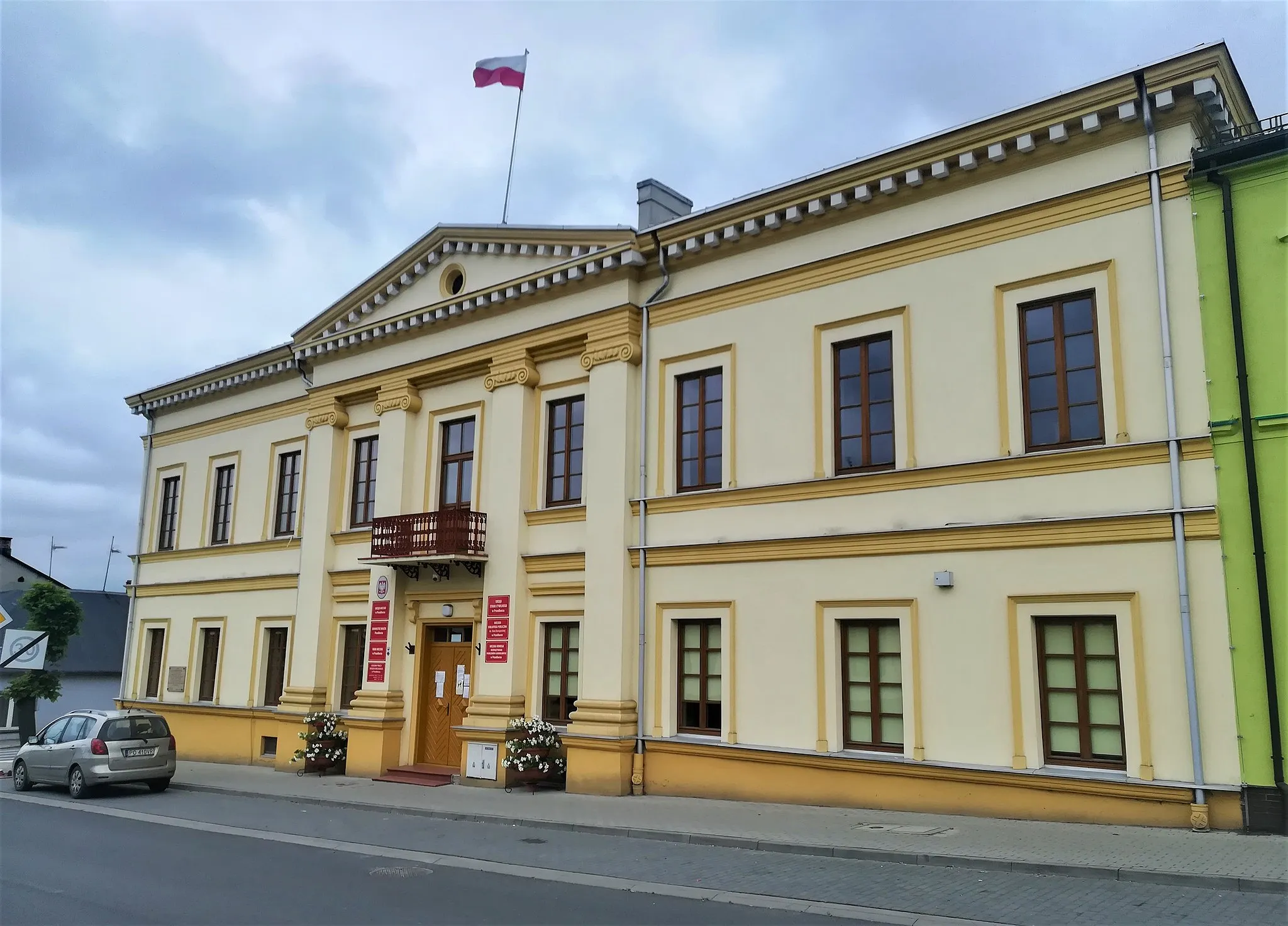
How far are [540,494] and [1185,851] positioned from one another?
11.5 metres

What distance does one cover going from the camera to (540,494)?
17938 millimetres

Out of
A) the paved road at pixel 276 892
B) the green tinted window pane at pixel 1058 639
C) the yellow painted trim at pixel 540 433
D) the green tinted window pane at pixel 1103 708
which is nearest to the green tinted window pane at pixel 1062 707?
the green tinted window pane at pixel 1103 708

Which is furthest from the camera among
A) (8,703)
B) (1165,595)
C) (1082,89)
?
(8,703)

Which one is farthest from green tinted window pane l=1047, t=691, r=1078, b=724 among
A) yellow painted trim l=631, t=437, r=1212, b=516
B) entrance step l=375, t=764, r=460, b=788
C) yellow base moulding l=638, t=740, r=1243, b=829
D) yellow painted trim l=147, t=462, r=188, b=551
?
yellow painted trim l=147, t=462, r=188, b=551

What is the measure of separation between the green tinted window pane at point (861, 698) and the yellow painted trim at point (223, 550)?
13848 mm

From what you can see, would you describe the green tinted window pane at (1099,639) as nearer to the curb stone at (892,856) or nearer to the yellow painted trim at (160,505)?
the curb stone at (892,856)

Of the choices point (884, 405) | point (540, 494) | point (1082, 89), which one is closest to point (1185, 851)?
point (884, 405)

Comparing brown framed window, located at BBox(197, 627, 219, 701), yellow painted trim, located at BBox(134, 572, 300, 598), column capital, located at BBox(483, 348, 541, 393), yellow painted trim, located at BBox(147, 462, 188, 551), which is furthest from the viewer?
yellow painted trim, located at BBox(147, 462, 188, 551)

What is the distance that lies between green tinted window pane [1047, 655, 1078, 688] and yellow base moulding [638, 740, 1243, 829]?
1.13 metres

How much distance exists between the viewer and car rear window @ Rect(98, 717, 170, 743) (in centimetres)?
1719

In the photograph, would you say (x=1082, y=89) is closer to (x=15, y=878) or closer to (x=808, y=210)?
(x=808, y=210)

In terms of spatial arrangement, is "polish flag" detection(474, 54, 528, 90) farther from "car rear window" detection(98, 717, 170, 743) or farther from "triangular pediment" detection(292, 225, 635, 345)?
"car rear window" detection(98, 717, 170, 743)

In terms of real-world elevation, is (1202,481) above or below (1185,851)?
above

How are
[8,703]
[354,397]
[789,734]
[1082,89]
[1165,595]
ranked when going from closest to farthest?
[1165,595] < [1082,89] < [789,734] < [354,397] < [8,703]
